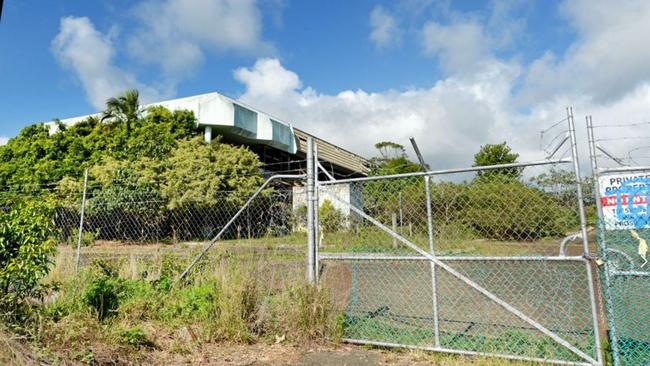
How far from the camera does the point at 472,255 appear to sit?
4.47m

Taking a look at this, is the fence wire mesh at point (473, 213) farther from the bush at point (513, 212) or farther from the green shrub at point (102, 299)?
the green shrub at point (102, 299)

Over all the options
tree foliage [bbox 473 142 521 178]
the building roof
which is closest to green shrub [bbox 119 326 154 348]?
the building roof

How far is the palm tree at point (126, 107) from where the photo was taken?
19.9m

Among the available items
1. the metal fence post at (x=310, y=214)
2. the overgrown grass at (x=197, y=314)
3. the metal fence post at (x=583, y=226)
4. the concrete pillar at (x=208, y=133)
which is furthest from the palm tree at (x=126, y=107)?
the metal fence post at (x=583, y=226)

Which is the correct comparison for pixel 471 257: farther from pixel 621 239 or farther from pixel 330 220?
pixel 330 220

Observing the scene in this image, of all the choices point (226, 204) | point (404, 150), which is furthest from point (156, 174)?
point (404, 150)

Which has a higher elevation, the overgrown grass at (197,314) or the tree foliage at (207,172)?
the tree foliage at (207,172)

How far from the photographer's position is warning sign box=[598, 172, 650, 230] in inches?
140

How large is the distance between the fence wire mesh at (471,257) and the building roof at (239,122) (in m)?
13.4

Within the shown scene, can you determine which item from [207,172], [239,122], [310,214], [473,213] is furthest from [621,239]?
[239,122]

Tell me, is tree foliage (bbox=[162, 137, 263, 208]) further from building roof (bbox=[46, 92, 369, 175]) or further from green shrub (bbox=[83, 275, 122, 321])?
green shrub (bbox=[83, 275, 122, 321])

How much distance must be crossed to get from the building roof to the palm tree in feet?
2.00

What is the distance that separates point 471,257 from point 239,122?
56.0ft

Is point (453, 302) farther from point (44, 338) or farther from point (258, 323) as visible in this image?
point (44, 338)
